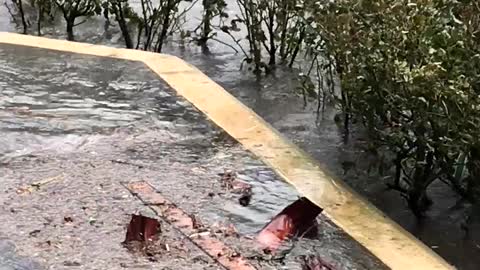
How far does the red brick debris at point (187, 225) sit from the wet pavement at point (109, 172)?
3 cm

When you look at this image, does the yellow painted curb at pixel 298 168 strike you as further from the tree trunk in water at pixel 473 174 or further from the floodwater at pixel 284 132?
the tree trunk in water at pixel 473 174

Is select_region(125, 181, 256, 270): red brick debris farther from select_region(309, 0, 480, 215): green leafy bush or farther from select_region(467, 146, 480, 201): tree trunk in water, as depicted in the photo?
select_region(467, 146, 480, 201): tree trunk in water

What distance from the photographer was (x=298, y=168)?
12.3 feet

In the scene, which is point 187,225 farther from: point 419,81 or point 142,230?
point 419,81

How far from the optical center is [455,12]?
4.13 metres

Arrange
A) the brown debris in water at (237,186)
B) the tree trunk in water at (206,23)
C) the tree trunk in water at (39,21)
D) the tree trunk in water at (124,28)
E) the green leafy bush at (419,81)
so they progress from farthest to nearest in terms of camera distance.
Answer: the tree trunk in water at (39,21)
the tree trunk in water at (206,23)
the tree trunk in water at (124,28)
the green leafy bush at (419,81)
the brown debris in water at (237,186)

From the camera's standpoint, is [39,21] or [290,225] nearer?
[290,225]

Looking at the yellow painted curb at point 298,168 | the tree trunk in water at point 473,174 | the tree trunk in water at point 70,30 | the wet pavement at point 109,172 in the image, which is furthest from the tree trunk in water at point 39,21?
the tree trunk in water at point 473,174

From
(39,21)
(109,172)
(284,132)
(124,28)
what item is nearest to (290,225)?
(109,172)

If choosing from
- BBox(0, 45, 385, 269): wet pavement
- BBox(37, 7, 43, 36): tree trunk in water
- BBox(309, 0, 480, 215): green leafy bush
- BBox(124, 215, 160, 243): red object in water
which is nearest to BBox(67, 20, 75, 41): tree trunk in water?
BBox(37, 7, 43, 36): tree trunk in water

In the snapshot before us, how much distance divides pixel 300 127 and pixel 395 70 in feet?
6.21

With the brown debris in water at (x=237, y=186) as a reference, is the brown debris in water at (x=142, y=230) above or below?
below

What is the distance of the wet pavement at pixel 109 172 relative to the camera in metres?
3.08

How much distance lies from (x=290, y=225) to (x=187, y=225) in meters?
0.34
